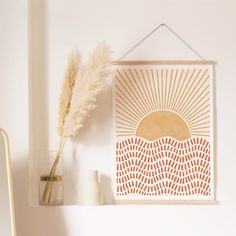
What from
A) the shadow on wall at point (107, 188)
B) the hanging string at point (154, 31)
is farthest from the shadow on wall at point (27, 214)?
the hanging string at point (154, 31)

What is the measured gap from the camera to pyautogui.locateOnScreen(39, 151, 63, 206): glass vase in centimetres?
182

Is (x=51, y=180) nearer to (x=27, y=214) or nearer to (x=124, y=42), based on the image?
(x=27, y=214)

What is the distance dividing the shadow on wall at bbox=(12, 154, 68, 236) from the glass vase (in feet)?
0.16

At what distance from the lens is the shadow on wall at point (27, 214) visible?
1.79 metres

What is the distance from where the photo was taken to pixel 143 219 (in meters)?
1.81

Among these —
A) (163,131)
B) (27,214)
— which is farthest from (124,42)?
(27,214)

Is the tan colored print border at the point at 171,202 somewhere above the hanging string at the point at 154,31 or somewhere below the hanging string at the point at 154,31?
below

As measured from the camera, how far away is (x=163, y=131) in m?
1.87

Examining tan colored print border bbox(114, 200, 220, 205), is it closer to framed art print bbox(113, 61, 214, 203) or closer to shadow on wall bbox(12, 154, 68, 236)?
framed art print bbox(113, 61, 214, 203)

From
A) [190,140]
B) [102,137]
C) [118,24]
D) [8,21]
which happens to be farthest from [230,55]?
[8,21]

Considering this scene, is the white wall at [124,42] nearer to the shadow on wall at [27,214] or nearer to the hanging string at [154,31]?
the hanging string at [154,31]

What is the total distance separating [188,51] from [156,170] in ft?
2.07

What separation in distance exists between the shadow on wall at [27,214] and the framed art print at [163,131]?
324 millimetres

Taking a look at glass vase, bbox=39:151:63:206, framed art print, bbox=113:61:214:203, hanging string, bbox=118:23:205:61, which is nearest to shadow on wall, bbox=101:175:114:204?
framed art print, bbox=113:61:214:203
